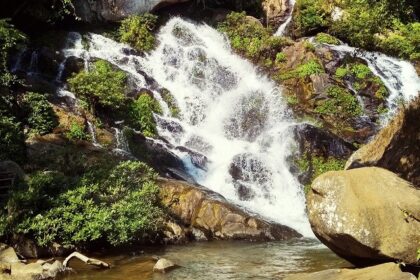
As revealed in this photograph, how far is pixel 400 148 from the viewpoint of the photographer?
11555 mm

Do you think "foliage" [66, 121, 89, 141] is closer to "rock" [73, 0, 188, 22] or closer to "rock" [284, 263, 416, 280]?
"rock" [73, 0, 188, 22]

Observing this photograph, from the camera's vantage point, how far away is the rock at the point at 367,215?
26.6 ft

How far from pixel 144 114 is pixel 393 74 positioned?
15.1 meters

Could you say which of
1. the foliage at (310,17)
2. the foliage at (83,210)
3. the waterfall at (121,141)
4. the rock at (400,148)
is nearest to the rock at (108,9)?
the foliage at (310,17)

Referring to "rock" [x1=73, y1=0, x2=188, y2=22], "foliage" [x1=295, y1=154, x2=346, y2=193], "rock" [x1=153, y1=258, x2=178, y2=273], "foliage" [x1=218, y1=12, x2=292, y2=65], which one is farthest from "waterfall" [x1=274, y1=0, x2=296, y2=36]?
"rock" [x1=153, y1=258, x2=178, y2=273]

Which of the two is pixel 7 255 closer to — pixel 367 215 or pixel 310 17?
pixel 367 215

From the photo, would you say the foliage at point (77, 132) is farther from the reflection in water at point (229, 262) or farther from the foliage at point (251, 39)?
the foliage at point (251, 39)

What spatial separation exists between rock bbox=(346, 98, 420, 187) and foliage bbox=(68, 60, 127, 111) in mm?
13821

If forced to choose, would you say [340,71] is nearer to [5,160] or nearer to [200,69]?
[200,69]

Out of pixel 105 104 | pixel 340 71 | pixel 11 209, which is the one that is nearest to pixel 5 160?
pixel 11 209

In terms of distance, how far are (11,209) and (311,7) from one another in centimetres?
2694

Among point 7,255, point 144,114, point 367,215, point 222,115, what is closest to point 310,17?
point 222,115

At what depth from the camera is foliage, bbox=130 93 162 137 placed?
23.9 m

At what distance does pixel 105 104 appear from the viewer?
22953 mm
